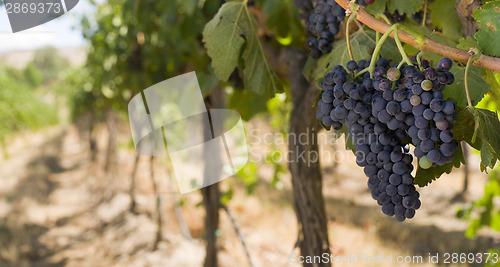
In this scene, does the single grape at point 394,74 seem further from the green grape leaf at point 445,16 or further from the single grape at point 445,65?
the green grape leaf at point 445,16

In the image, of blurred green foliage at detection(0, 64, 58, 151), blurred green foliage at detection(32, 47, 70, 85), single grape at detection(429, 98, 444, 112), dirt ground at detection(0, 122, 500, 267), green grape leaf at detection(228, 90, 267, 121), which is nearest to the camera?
single grape at detection(429, 98, 444, 112)

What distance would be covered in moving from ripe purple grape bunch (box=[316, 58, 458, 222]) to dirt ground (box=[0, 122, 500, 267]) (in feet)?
13.2

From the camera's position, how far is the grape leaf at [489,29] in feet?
2.88

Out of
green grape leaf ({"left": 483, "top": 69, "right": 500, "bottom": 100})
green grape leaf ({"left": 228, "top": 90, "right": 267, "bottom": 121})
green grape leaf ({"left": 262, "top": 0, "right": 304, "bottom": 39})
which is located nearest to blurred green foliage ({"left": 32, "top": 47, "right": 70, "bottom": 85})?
green grape leaf ({"left": 228, "top": 90, "right": 267, "bottom": 121})

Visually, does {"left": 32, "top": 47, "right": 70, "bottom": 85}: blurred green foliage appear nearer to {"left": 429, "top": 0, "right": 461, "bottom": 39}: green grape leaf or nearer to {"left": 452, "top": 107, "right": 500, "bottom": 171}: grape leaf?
{"left": 429, "top": 0, "right": 461, "bottom": 39}: green grape leaf

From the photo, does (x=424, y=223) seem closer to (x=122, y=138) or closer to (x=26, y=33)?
(x=26, y=33)

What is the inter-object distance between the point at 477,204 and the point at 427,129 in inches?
104

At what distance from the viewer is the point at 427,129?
2.62 ft

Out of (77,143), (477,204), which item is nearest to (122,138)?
(77,143)

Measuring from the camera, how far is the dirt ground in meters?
6.64

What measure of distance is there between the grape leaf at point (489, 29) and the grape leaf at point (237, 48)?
0.60 meters

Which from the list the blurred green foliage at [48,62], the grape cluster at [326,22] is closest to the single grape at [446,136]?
the grape cluster at [326,22]

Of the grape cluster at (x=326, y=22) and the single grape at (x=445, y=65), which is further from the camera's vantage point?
the grape cluster at (x=326, y=22)

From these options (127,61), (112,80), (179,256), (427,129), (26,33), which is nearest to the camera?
(427,129)
